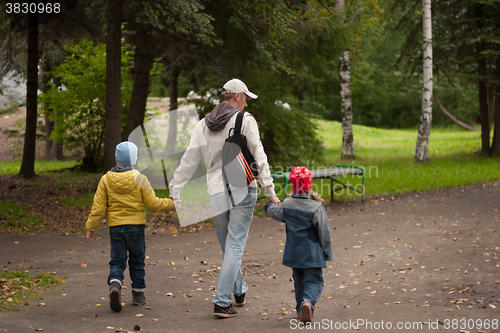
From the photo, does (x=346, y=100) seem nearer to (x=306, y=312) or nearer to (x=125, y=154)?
(x=125, y=154)

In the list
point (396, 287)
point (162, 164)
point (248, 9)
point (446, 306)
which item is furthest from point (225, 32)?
point (446, 306)

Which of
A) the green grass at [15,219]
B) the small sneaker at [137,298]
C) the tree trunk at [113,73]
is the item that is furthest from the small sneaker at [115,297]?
the tree trunk at [113,73]

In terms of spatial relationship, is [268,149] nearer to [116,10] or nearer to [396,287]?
[116,10]

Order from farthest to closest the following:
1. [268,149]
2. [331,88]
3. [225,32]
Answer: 1. [331,88]
2. [268,149]
3. [225,32]

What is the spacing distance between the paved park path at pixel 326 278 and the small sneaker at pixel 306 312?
115 millimetres

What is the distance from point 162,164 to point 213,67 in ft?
13.8

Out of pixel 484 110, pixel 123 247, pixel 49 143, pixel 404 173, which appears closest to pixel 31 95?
pixel 49 143

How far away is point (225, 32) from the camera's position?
12836 millimetres

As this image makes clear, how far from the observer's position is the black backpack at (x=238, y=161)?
447 centimetres

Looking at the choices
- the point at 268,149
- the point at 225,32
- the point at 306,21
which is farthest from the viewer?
the point at 268,149

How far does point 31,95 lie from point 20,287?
10621 mm

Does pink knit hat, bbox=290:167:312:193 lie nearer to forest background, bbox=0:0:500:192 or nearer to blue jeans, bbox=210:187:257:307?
blue jeans, bbox=210:187:257:307

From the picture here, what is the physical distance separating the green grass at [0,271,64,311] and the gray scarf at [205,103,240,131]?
99.0 inches

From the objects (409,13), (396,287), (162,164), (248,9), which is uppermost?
(409,13)
